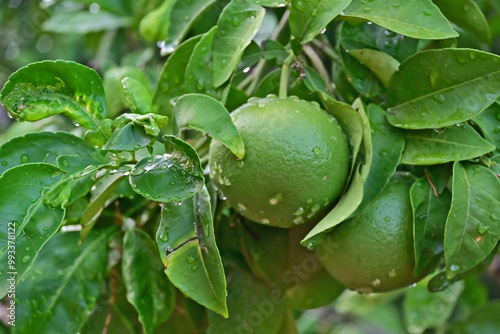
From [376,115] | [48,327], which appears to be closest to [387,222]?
[376,115]

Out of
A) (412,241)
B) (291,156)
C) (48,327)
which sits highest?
(291,156)

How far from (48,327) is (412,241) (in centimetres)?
53

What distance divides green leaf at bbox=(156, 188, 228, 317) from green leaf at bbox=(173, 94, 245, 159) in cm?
9

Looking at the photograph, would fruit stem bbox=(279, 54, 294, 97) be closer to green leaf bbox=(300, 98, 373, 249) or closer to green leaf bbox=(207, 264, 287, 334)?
green leaf bbox=(300, 98, 373, 249)

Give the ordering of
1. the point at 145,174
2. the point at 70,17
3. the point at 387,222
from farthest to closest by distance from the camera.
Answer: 1. the point at 70,17
2. the point at 387,222
3. the point at 145,174

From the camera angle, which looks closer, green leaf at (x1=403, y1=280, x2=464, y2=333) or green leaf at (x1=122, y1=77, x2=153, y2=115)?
green leaf at (x1=122, y1=77, x2=153, y2=115)

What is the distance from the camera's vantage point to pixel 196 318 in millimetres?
952

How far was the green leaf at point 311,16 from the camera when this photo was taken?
0.75 m

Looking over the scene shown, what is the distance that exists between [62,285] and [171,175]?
31cm

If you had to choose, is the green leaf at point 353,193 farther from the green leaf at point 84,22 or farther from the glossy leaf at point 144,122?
the green leaf at point 84,22

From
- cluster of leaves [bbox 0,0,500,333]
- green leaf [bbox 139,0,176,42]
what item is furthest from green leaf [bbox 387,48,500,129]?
green leaf [bbox 139,0,176,42]

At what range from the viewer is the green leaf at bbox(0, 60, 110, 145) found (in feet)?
2.25

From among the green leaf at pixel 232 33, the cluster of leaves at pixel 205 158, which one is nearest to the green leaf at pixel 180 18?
the cluster of leaves at pixel 205 158

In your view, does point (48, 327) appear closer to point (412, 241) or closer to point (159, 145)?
point (159, 145)
